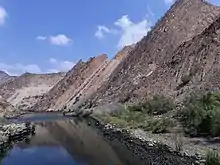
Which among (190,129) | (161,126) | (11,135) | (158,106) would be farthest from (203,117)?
(11,135)

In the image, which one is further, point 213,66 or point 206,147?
point 213,66

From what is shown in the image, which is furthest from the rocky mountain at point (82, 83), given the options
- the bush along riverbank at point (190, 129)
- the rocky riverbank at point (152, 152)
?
the rocky riverbank at point (152, 152)

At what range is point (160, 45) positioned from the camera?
86438mm

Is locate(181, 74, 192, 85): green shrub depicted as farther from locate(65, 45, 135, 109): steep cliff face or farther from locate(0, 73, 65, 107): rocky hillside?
locate(0, 73, 65, 107): rocky hillside

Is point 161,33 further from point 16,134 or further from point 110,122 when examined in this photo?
point 16,134

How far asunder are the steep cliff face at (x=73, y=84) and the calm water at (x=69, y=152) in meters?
81.5

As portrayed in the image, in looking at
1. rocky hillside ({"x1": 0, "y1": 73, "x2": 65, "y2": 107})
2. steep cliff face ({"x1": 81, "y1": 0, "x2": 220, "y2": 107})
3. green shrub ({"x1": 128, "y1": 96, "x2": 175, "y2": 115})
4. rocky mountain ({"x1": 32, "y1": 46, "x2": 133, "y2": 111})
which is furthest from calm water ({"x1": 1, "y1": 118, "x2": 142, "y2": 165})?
rocky hillside ({"x1": 0, "y1": 73, "x2": 65, "y2": 107})

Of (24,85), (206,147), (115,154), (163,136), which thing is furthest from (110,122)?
(24,85)

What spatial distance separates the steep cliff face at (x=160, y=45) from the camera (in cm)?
7969

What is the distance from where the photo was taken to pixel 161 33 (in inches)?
3561

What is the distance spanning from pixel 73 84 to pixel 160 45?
1914 inches

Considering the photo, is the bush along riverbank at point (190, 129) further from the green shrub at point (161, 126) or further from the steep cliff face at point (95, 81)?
the steep cliff face at point (95, 81)

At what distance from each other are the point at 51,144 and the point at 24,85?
15308 cm

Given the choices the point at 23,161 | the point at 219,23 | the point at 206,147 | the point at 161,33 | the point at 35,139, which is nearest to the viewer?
the point at 206,147
